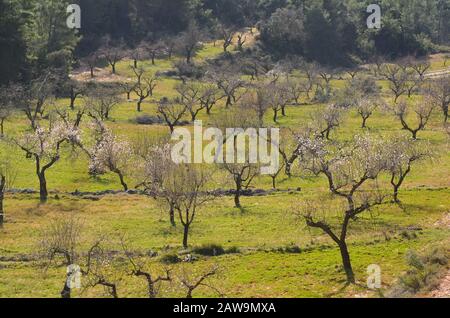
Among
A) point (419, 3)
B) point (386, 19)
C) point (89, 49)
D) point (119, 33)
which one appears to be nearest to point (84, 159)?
point (89, 49)

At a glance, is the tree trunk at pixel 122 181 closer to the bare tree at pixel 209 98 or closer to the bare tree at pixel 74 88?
the bare tree at pixel 209 98

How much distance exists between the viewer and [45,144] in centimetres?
6512

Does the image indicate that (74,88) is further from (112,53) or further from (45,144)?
(45,144)

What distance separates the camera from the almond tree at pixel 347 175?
39.5 meters

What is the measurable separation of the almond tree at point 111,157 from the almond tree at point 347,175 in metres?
20.5

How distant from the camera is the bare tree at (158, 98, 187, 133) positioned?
277 ft

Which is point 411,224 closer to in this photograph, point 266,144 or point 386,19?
point 266,144

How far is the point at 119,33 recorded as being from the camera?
149 meters

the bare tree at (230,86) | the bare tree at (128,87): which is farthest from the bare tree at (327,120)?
the bare tree at (128,87)

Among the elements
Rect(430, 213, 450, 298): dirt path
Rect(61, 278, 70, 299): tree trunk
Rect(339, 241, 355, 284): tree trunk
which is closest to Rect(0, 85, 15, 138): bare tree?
Rect(61, 278, 70, 299): tree trunk

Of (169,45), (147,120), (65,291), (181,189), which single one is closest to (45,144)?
(181,189)

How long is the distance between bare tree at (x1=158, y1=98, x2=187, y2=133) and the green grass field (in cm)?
1609

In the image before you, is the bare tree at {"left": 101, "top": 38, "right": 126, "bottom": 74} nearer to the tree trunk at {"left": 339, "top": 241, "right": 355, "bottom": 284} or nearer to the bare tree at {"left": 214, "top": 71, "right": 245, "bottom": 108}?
the bare tree at {"left": 214, "top": 71, "right": 245, "bottom": 108}
